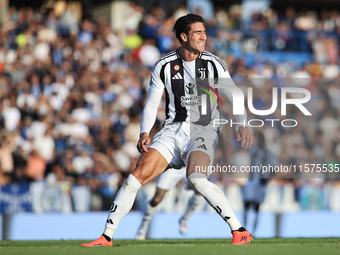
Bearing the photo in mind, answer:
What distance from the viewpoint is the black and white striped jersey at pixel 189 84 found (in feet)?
19.3

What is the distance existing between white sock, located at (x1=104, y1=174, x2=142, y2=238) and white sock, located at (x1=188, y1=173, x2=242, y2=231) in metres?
0.59

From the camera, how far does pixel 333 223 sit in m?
10.7

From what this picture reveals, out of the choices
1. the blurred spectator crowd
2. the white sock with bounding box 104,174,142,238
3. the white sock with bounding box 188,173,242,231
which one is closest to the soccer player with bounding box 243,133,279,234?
the blurred spectator crowd

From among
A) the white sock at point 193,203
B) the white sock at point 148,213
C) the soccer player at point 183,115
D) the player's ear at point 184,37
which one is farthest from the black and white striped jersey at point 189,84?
the white sock at point 148,213

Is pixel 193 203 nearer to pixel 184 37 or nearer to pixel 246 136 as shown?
pixel 246 136

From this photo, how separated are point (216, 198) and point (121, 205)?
0.93 metres

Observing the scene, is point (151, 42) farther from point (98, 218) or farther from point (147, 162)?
point (147, 162)

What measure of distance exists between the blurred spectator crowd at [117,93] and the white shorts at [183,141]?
4.03 metres

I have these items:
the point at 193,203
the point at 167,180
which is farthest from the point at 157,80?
the point at 193,203

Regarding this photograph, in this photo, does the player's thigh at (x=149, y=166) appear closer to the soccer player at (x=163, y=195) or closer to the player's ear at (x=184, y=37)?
the player's ear at (x=184, y=37)

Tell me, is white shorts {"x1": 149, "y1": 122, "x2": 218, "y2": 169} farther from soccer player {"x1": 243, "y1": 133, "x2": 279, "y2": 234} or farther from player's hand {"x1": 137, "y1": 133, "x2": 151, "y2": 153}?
soccer player {"x1": 243, "y1": 133, "x2": 279, "y2": 234}

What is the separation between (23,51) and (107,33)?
108 inches

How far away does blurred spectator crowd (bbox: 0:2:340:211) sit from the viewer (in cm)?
1100

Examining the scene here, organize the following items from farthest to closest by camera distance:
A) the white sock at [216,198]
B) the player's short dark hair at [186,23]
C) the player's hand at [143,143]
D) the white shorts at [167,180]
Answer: the white shorts at [167,180]
the player's short dark hair at [186,23]
the player's hand at [143,143]
the white sock at [216,198]
